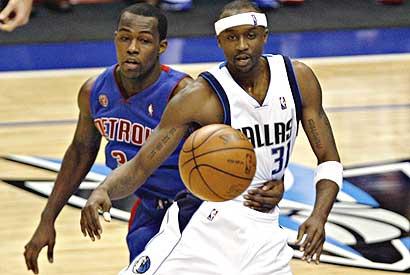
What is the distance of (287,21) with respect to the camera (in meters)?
14.1

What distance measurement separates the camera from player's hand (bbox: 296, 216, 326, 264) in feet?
14.4

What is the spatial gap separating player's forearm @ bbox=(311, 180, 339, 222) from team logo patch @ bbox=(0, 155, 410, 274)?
6.60ft

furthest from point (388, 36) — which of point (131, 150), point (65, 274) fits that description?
point (131, 150)

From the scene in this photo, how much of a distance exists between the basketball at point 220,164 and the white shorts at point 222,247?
13.1 inches

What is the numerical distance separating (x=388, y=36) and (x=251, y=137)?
30.4ft

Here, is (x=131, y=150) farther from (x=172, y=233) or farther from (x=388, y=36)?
(x=388, y=36)

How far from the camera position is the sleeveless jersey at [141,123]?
5117 millimetres

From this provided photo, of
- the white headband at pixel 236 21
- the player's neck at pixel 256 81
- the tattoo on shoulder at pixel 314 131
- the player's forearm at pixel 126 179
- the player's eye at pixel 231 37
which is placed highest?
the white headband at pixel 236 21

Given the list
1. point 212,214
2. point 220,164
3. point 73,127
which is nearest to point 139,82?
point 212,214

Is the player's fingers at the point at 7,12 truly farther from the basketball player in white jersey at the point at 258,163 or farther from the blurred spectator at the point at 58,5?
the blurred spectator at the point at 58,5

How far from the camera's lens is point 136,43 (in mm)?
4910

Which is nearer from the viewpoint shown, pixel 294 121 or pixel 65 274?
pixel 294 121

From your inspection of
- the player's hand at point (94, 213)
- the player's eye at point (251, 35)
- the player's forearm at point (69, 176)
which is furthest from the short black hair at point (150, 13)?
the player's hand at point (94, 213)

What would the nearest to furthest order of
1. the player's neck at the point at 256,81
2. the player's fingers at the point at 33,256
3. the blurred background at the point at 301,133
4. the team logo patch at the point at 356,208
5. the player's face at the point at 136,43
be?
the player's neck at the point at 256,81, the player's face at the point at 136,43, the player's fingers at the point at 33,256, the team logo patch at the point at 356,208, the blurred background at the point at 301,133
